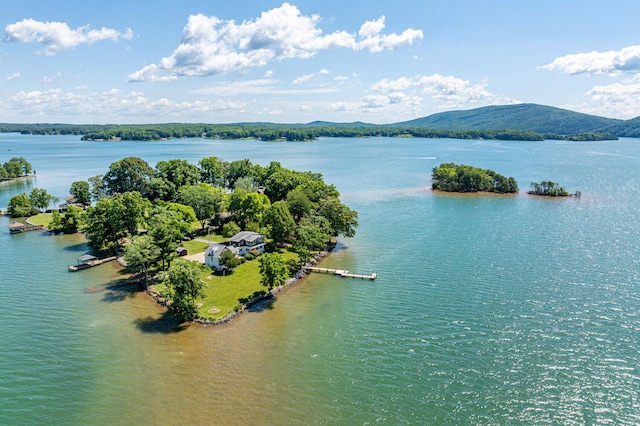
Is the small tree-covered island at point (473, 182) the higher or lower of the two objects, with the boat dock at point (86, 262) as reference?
higher

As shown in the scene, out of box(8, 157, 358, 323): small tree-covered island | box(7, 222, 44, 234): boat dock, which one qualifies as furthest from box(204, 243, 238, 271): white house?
box(7, 222, 44, 234): boat dock

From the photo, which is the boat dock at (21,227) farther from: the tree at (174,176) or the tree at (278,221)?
the tree at (278,221)

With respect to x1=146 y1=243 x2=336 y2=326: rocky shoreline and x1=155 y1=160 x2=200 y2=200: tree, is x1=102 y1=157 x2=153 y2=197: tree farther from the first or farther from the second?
x1=146 y1=243 x2=336 y2=326: rocky shoreline

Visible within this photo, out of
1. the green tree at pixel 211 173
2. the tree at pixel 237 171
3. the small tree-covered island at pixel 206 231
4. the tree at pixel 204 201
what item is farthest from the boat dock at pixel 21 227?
the tree at pixel 237 171

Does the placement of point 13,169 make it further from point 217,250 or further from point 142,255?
point 217,250

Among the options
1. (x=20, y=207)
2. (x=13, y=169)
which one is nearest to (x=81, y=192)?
(x=20, y=207)

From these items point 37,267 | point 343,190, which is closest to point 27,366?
point 37,267
